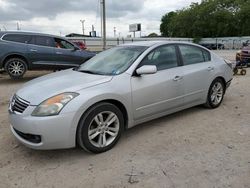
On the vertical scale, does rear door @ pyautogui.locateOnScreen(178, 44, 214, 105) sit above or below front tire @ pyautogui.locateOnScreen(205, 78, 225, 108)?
above

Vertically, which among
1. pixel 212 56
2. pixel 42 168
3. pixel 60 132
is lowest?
pixel 42 168

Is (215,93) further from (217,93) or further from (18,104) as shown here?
(18,104)

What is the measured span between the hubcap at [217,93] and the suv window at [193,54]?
0.58 metres

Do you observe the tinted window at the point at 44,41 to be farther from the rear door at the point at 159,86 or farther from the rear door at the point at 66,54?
the rear door at the point at 159,86

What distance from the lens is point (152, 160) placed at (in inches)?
158

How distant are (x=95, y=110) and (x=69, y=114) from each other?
0.38 meters

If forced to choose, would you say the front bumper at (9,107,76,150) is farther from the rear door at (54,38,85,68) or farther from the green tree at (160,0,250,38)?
the green tree at (160,0,250,38)

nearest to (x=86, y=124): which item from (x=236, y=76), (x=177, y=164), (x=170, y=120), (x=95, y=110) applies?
(x=95, y=110)

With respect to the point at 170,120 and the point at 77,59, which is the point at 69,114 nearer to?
the point at 170,120

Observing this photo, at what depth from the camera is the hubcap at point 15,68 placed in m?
10.6

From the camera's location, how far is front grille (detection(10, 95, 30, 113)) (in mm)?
4035

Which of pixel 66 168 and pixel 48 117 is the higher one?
pixel 48 117

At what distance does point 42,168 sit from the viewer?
3.90 metres

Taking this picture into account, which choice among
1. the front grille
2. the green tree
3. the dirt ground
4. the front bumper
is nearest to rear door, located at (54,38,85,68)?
the dirt ground
